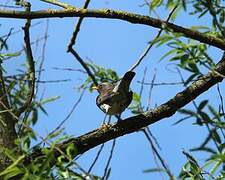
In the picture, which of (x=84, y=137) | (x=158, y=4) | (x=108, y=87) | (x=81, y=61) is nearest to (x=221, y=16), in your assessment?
(x=158, y=4)

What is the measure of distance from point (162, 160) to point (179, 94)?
95 centimetres

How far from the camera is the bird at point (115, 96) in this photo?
12.4 feet

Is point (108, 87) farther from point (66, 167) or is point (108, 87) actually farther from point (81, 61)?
point (66, 167)

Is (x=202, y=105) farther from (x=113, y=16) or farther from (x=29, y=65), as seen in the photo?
(x=29, y=65)

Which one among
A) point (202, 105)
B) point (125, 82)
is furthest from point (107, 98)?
point (202, 105)

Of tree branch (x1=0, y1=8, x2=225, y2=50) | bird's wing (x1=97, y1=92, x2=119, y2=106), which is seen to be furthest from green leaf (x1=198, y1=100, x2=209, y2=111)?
bird's wing (x1=97, y1=92, x2=119, y2=106)

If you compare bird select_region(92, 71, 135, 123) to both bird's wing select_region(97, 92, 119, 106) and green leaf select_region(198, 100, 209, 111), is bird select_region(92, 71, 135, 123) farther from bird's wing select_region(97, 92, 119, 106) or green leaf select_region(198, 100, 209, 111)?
green leaf select_region(198, 100, 209, 111)

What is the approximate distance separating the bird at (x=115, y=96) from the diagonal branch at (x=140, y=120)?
0.57 meters

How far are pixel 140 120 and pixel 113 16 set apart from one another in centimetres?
57

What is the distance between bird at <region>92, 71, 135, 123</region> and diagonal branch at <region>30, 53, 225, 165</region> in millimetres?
572

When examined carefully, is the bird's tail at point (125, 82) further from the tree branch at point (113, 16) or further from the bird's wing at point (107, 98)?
the tree branch at point (113, 16)

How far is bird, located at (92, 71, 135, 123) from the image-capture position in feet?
12.4

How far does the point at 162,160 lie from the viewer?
2055 mm

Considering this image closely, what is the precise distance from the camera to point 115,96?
4270 millimetres
